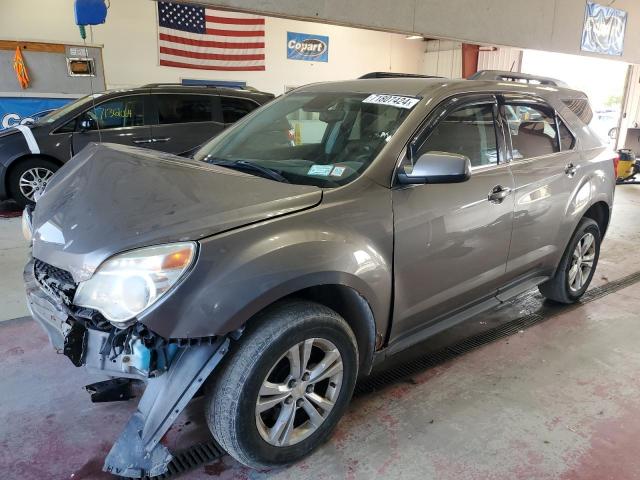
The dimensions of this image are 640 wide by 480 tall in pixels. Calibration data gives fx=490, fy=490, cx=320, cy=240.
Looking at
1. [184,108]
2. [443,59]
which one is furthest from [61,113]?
[443,59]

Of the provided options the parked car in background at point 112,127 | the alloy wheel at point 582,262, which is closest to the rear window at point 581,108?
the alloy wheel at point 582,262

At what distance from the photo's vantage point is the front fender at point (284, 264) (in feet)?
5.06

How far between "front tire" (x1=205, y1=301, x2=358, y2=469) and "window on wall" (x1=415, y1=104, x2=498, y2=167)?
96 cm

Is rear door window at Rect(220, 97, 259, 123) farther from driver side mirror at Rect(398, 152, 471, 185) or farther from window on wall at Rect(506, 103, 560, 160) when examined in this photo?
driver side mirror at Rect(398, 152, 471, 185)

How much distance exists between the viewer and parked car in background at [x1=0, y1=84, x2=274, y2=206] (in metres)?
5.94

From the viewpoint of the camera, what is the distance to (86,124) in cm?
613

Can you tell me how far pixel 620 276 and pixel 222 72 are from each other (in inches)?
336

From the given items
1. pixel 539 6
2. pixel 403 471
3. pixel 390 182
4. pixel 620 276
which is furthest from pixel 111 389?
pixel 539 6

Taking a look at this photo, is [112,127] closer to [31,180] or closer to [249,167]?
[31,180]

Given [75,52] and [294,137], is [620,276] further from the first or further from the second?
[75,52]

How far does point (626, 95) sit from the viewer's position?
11953mm

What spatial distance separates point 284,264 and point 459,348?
5.59ft

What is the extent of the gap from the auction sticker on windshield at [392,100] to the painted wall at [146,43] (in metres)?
8.54

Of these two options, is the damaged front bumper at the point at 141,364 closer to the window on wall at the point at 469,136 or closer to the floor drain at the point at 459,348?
the floor drain at the point at 459,348
